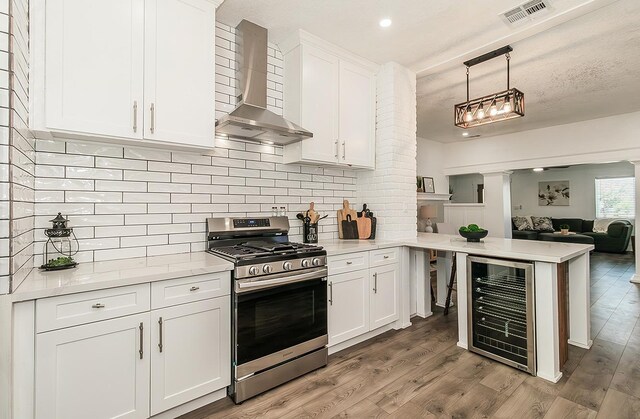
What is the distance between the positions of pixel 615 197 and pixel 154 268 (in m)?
11.5

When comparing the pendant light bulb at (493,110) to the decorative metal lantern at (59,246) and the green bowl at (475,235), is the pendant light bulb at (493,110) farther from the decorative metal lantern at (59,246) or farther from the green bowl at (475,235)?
the decorative metal lantern at (59,246)

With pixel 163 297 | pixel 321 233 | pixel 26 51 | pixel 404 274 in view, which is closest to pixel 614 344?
pixel 404 274

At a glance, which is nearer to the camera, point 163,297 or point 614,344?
point 163,297

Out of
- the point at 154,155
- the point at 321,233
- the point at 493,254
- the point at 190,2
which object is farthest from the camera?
the point at 321,233

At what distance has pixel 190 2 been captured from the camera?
7.04 ft

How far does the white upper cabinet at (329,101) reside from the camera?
283cm

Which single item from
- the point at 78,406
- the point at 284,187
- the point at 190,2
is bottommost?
the point at 78,406

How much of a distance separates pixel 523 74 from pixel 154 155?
13.4 ft

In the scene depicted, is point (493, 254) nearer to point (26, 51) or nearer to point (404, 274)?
point (404, 274)

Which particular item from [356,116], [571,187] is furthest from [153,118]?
[571,187]

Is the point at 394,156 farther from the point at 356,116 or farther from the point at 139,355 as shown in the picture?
the point at 139,355

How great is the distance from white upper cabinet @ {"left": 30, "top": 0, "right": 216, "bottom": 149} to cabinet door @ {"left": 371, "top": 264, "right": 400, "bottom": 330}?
6.22 ft

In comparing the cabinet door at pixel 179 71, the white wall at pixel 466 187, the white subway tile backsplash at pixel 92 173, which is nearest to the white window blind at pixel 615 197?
the white wall at pixel 466 187

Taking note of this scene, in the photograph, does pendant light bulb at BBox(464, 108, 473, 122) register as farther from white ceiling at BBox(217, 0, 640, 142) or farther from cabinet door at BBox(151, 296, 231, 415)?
cabinet door at BBox(151, 296, 231, 415)
